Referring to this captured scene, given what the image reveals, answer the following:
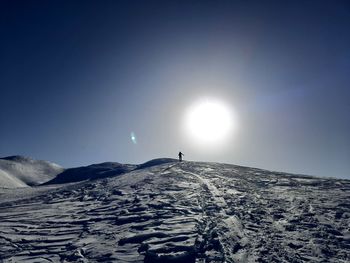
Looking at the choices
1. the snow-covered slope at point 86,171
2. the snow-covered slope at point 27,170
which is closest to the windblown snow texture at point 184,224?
the snow-covered slope at point 86,171

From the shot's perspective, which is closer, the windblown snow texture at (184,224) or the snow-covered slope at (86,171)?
the windblown snow texture at (184,224)

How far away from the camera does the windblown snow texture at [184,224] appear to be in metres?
11.6

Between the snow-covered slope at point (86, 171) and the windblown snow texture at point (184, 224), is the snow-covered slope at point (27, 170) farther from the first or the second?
the windblown snow texture at point (184, 224)

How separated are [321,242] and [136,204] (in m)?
10.4

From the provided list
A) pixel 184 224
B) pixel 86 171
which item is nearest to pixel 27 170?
pixel 86 171

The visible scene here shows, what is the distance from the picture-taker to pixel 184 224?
47.2ft

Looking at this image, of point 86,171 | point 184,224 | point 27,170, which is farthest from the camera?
point 27,170

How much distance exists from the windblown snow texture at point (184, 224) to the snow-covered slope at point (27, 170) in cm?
3708

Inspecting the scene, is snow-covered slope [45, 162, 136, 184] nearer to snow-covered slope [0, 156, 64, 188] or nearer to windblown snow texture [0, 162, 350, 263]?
snow-covered slope [0, 156, 64, 188]

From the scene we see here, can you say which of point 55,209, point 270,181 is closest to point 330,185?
point 270,181

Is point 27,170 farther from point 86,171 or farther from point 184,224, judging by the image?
point 184,224

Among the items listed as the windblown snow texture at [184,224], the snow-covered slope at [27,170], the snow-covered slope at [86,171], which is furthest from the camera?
the snow-covered slope at [27,170]

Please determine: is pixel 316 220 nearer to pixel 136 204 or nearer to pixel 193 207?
pixel 193 207

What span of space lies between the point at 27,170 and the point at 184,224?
59309 mm
